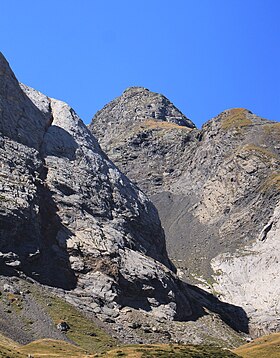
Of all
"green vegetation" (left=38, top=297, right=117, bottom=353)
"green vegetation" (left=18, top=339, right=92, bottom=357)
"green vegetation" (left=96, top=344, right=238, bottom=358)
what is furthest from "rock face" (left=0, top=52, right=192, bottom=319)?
"green vegetation" (left=96, top=344, right=238, bottom=358)

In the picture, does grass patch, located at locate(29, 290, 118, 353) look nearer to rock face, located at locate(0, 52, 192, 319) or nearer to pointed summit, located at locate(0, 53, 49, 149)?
rock face, located at locate(0, 52, 192, 319)

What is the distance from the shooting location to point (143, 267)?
12950cm

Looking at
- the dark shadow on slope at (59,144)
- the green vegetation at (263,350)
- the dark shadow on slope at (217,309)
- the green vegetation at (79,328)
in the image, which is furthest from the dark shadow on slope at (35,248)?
the green vegetation at (263,350)

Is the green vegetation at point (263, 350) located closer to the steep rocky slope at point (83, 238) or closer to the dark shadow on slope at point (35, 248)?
the steep rocky slope at point (83, 238)

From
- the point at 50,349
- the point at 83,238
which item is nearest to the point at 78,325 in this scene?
the point at 50,349

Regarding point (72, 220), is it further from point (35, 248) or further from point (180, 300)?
point (180, 300)

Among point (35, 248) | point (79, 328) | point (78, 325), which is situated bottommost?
point (79, 328)

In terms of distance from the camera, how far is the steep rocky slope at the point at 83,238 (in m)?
113

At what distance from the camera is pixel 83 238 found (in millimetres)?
127125

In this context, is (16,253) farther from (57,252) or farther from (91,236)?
(91,236)

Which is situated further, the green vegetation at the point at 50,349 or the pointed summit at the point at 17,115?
the pointed summit at the point at 17,115

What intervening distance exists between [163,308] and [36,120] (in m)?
59.8

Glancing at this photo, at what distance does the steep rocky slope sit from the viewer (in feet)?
371

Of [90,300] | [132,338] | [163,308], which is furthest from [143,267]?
[132,338]
